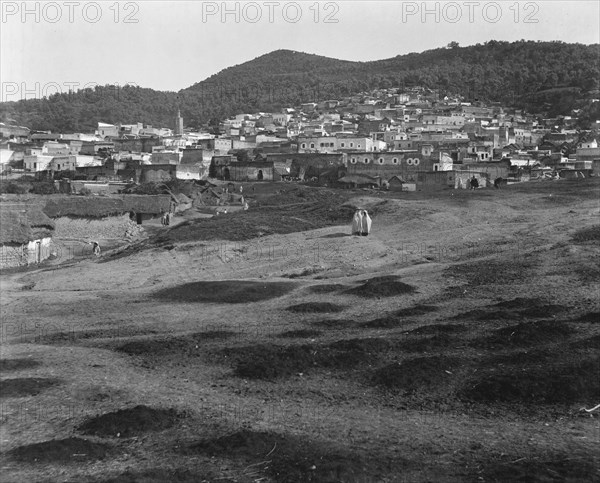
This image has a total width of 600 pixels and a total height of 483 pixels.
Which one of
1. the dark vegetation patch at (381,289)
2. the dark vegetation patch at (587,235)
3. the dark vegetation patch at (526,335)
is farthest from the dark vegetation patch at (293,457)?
the dark vegetation patch at (587,235)

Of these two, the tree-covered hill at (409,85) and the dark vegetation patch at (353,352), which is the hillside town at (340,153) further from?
the dark vegetation patch at (353,352)

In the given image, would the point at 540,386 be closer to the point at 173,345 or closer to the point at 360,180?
the point at 173,345

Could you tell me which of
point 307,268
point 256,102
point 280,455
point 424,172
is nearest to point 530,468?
point 280,455

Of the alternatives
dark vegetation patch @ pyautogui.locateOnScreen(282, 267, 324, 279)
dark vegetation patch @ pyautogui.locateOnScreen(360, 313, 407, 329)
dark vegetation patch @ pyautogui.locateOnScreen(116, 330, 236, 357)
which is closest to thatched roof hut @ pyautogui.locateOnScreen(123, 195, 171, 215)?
dark vegetation patch @ pyautogui.locateOnScreen(282, 267, 324, 279)

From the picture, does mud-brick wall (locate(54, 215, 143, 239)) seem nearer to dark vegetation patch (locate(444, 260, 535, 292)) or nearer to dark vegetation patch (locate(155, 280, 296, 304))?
dark vegetation patch (locate(155, 280, 296, 304))

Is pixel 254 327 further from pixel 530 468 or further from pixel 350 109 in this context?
pixel 350 109

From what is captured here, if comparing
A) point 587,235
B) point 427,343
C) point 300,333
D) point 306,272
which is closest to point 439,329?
point 427,343
